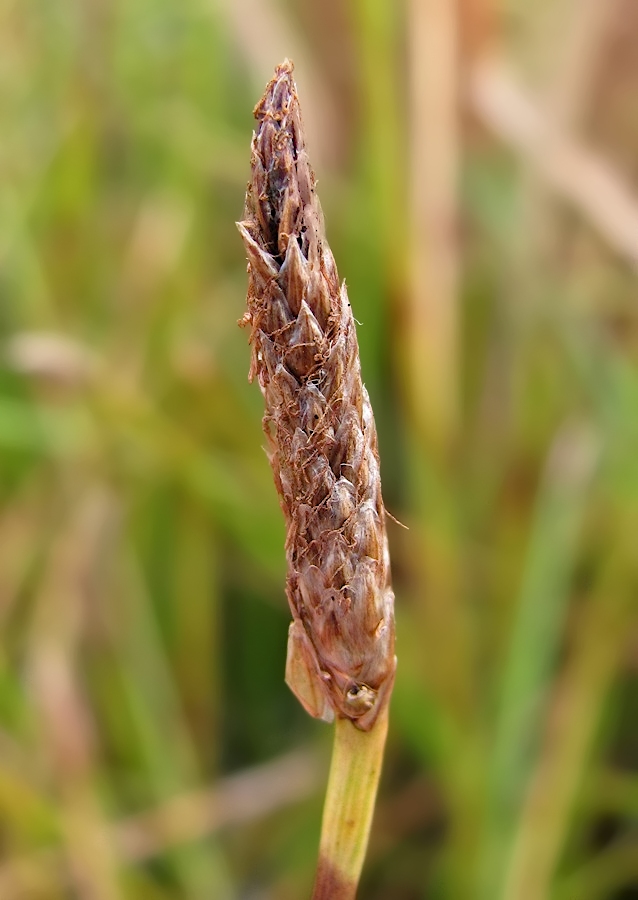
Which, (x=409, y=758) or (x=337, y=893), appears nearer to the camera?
(x=337, y=893)

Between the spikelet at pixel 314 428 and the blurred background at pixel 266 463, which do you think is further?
the blurred background at pixel 266 463

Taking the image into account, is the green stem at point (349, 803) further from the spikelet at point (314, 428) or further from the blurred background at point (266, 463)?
the blurred background at point (266, 463)

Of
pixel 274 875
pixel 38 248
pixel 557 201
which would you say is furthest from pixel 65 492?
pixel 557 201

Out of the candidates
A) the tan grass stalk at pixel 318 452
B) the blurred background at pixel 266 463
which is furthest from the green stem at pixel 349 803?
the blurred background at pixel 266 463

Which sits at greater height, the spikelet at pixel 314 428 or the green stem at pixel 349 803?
the spikelet at pixel 314 428

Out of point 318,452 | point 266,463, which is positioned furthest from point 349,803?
point 266,463

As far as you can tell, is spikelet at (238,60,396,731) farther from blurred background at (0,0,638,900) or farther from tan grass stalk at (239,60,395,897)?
blurred background at (0,0,638,900)

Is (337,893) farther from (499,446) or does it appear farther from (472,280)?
(472,280)
